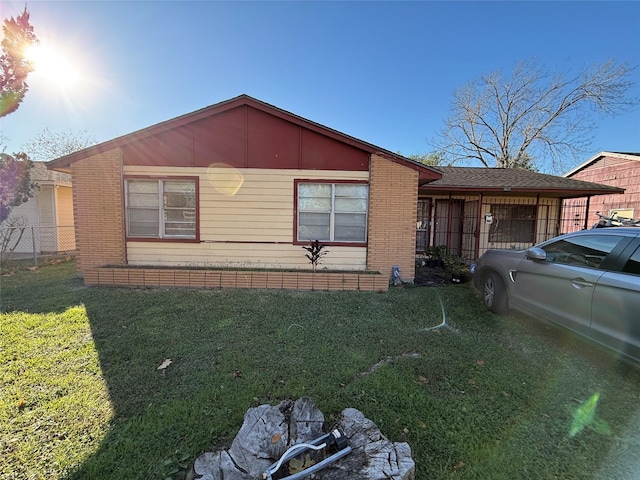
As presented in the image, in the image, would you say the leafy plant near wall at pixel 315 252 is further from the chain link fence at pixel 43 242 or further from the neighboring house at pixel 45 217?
the neighboring house at pixel 45 217

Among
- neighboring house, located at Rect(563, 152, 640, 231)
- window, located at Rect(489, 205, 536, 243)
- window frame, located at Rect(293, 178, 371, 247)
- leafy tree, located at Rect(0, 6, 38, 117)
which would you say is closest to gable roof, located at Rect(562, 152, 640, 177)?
neighboring house, located at Rect(563, 152, 640, 231)

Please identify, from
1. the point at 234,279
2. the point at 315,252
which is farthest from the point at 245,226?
the point at 315,252

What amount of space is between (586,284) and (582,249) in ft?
2.02

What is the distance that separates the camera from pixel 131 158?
7.38 metres

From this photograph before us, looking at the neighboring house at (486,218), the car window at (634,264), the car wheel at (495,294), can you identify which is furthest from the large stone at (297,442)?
the neighboring house at (486,218)

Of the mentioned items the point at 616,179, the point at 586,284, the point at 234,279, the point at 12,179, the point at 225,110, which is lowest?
the point at 234,279

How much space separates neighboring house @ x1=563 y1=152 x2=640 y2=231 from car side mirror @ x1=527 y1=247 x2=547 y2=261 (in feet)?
36.2

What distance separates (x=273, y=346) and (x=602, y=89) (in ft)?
82.6

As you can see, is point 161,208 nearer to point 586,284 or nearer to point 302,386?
point 302,386

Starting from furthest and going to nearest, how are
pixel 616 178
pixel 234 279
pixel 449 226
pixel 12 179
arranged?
pixel 616 178 → pixel 449 226 → pixel 12 179 → pixel 234 279

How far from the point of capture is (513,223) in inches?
432

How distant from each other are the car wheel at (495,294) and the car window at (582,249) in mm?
935

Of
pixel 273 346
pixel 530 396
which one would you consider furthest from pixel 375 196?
pixel 530 396

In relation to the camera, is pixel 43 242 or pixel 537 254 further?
pixel 43 242
